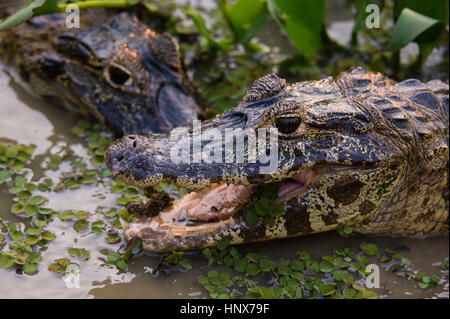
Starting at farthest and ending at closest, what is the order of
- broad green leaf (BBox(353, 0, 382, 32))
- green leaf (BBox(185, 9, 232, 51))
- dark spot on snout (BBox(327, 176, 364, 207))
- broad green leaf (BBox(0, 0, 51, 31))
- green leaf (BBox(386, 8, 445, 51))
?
1. green leaf (BBox(185, 9, 232, 51))
2. broad green leaf (BBox(353, 0, 382, 32))
3. green leaf (BBox(386, 8, 445, 51))
4. broad green leaf (BBox(0, 0, 51, 31))
5. dark spot on snout (BBox(327, 176, 364, 207))

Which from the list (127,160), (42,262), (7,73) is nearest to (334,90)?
(127,160)

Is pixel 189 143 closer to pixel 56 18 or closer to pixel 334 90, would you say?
pixel 334 90

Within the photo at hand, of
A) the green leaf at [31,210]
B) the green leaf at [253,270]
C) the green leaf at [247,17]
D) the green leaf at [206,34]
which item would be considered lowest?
the green leaf at [253,270]

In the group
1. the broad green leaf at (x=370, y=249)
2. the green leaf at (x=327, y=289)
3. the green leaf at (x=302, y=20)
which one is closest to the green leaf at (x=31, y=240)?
the green leaf at (x=327, y=289)

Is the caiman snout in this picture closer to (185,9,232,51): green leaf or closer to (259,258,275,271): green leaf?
(259,258,275,271): green leaf

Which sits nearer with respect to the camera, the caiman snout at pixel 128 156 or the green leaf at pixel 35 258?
the caiman snout at pixel 128 156

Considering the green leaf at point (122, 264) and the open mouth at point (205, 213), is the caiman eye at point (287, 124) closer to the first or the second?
the open mouth at point (205, 213)

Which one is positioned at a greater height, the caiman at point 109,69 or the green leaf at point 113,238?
the caiman at point 109,69

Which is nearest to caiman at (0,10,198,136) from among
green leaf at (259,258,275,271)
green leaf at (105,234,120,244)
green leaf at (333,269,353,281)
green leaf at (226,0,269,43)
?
green leaf at (226,0,269,43)
